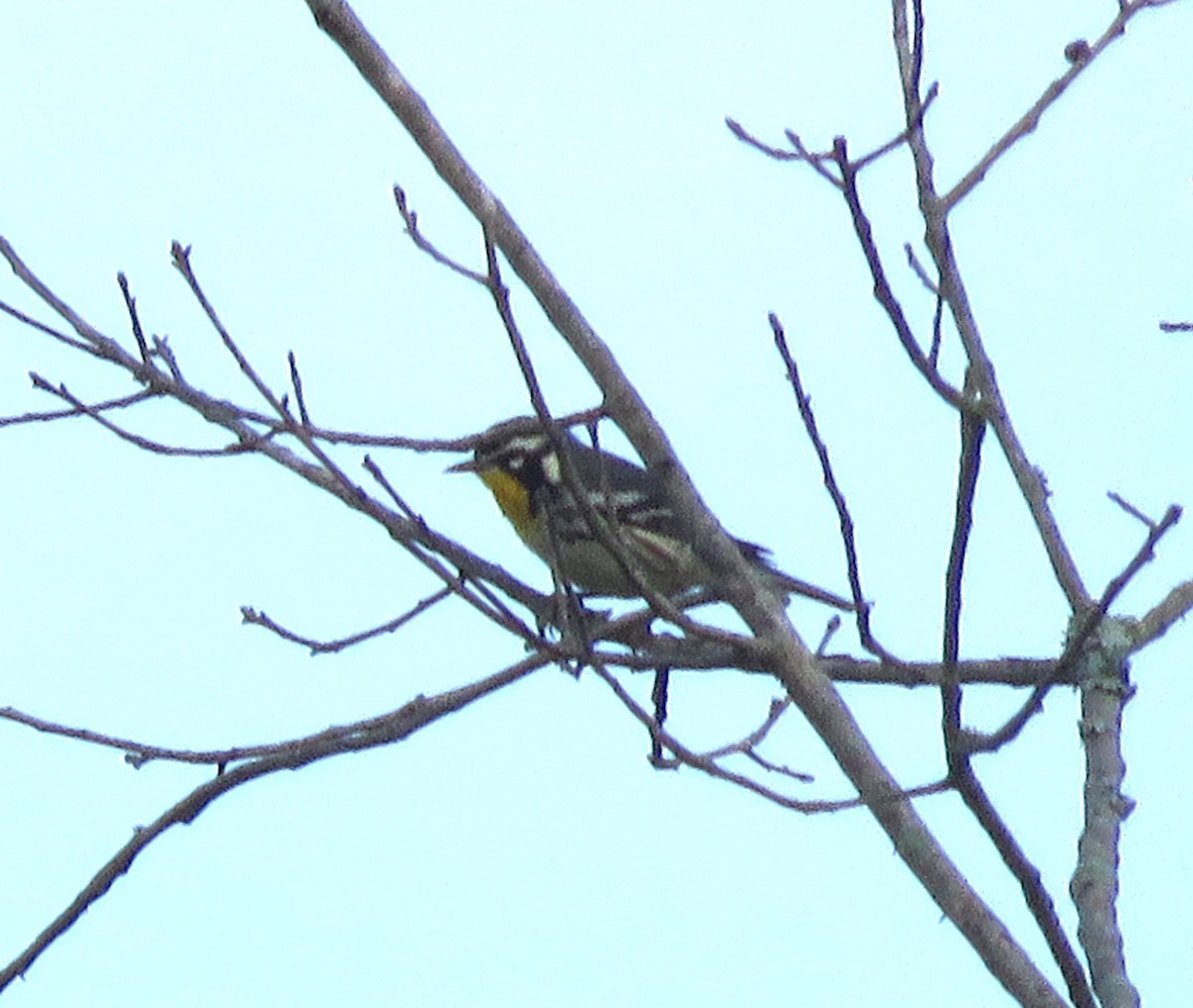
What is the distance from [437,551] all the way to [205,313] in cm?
57

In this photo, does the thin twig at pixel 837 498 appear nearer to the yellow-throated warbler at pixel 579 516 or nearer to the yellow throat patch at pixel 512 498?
the yellow-throated warbler at pixel 579 516

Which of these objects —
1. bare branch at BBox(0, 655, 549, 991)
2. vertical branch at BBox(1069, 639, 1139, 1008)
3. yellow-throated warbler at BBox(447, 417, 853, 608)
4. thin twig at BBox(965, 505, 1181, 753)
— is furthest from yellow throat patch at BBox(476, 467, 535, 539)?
thin twig at BBox(965, 505, 1181, 753)

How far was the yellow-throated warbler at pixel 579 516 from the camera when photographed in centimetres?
607

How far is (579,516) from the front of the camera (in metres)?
5.81

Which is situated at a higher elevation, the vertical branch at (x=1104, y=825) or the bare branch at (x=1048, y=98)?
the bare branch at (x=1048, y=98)

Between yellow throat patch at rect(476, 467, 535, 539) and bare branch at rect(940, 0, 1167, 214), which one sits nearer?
bare branch at rect(940, 0, 1167, 214)

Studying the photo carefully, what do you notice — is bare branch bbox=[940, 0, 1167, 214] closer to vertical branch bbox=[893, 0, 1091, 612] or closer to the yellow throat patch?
vertical branch bbox=[893, 0, 1091, 612]

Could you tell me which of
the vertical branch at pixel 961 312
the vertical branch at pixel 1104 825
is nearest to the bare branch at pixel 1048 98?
the vertical branch at pixel 961 312

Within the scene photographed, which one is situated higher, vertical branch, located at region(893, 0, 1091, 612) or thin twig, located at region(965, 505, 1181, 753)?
vertical branch, located at region(893, 0, 1091, 612)

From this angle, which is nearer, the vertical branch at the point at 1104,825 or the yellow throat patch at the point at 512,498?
the vertical branch at the point at 1104,825

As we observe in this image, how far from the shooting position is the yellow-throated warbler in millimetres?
6074

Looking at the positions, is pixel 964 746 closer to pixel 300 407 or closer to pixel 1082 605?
pixel 1082 605

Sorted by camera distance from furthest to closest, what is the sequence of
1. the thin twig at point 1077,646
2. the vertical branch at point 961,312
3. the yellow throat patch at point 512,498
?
the yellow throat patch at point 512,498, the vertical branch at point 961,312, the thin twig at point 1077,646

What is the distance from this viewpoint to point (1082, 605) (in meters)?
3.92
